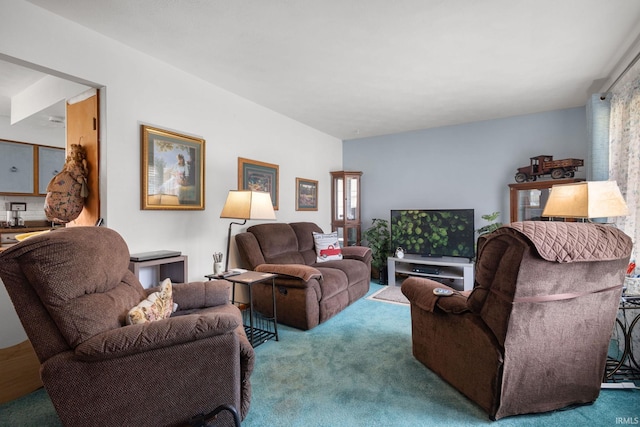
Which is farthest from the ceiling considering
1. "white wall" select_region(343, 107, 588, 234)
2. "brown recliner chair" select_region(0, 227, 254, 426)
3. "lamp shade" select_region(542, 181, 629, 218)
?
"brown recliner chair" select_region(0, 227, 254, 426)

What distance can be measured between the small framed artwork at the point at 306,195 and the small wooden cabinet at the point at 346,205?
0.53 m

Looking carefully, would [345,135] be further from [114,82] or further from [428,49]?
[114,82]

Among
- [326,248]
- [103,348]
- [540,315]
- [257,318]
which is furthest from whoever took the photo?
[326,248]

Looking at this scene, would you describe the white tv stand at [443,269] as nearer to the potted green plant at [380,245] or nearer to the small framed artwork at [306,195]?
the potted green plant at [380,245]

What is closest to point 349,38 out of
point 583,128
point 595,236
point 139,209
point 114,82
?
point 114,82

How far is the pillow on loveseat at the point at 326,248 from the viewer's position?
163 inches

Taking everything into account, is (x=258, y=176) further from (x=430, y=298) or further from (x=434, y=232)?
(x=434, y=232)

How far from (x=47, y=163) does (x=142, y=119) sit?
3.18 m

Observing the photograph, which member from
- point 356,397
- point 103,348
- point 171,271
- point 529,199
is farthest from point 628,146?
point 171,271

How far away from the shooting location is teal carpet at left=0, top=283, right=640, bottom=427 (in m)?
1.69

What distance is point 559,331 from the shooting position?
5.30 feet

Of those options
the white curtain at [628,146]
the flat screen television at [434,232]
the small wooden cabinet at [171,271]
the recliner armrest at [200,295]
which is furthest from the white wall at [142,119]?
the white curtain at [628,146]

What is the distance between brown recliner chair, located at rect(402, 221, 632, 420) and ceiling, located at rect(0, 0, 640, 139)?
4.99 feet

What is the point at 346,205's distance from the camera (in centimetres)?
536
